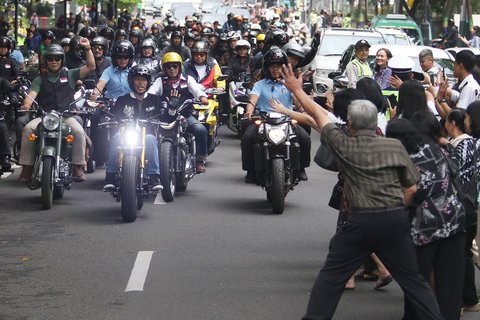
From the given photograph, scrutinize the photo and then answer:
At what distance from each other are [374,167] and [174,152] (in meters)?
7.64

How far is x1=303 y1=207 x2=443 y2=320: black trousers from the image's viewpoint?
830cm

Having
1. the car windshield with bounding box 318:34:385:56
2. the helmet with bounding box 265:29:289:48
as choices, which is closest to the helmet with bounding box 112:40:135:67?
the helmet with bounding box 265:29:289:48

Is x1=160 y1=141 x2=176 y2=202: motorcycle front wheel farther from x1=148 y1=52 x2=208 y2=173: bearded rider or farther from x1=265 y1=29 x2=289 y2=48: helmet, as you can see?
x1=265 y1=29 x2=289 y2=48: helmet

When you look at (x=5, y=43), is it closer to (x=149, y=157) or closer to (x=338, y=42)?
(x=149, y=157)

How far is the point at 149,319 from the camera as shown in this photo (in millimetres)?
9562

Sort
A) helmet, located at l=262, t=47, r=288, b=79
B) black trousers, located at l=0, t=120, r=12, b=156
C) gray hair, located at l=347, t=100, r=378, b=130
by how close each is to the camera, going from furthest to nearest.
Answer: black trousers, located at l=0, t=120, r=12, b=156, helmet, located at l=262, t=47, r=288, b=79, gray hair, located at l=347, t=100, r=378, b=130

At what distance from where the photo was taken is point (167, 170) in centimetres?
1528

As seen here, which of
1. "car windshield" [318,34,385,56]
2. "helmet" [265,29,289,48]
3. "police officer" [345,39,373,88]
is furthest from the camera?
"car windshield" [318,34,385,56]

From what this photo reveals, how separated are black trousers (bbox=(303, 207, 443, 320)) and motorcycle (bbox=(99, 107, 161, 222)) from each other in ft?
18.4

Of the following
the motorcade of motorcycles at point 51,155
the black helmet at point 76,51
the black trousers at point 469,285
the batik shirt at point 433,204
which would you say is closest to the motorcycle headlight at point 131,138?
the motorcade of motorcycles at point 51,155

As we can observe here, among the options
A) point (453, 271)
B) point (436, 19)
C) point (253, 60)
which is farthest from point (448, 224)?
point (436, 19)

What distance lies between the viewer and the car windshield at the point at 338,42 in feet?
103

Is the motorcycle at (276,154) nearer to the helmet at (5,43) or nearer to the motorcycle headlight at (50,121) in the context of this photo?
the motorcycle headlight at (50,121)

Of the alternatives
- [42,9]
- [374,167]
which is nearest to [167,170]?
[374,167]
